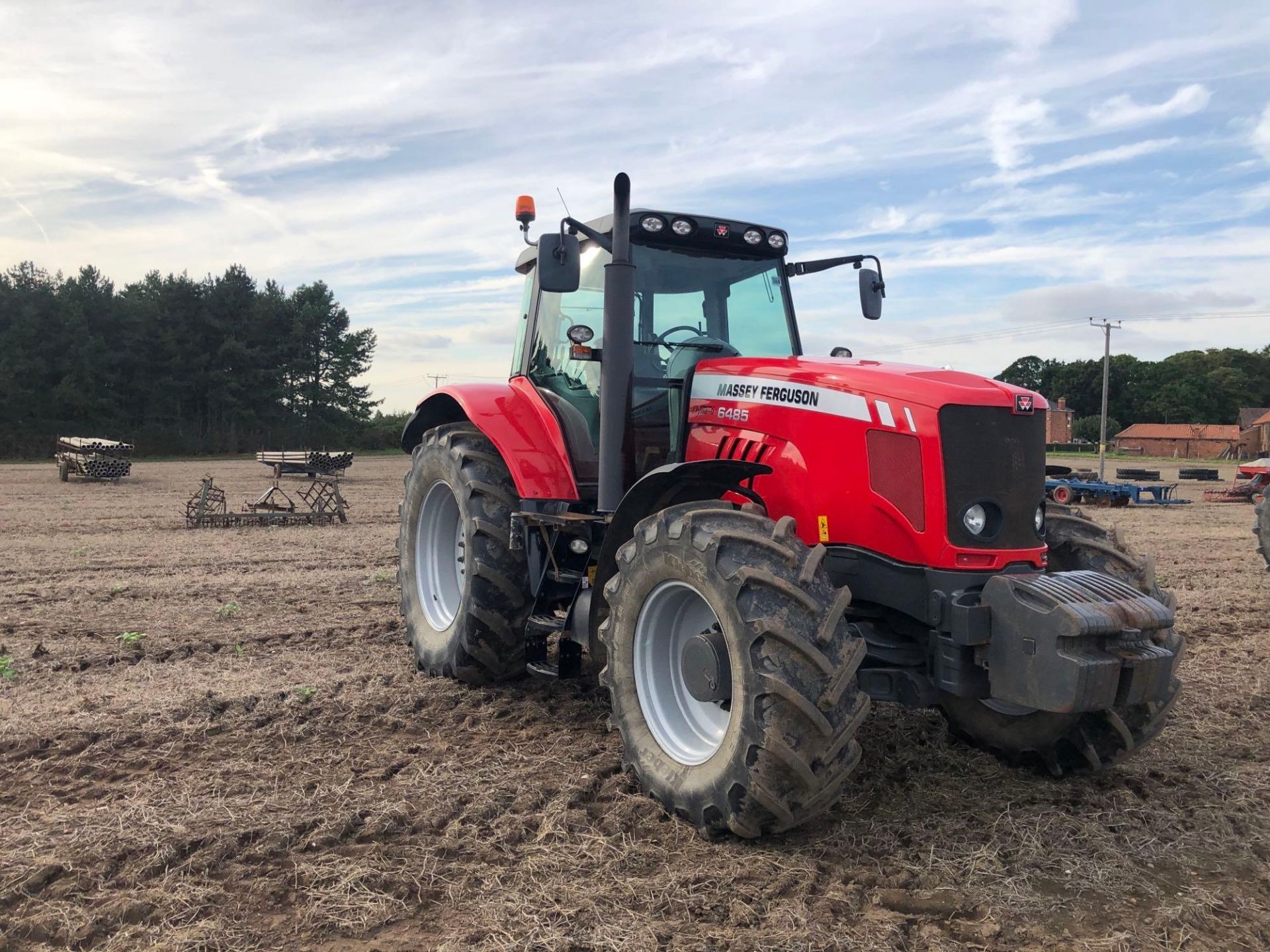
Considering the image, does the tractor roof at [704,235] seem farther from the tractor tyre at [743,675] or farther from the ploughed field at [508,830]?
the ploughed field at [508,830]

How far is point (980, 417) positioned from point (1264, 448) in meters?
90.0

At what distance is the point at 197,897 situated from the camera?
128 inches

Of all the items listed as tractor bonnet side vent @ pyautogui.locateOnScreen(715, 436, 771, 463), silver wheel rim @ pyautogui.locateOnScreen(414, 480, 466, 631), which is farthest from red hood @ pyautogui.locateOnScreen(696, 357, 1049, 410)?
silver wheel rim @ pyautogui.locateOnScreen(414, 480, 466, 631)

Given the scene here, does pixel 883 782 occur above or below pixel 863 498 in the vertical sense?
below

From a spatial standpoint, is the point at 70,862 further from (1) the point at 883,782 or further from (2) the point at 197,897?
(1) the point at 883,782

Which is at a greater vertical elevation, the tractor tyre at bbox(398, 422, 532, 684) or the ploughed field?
the tractor tyre at bbox(398, 422, 532, 684)

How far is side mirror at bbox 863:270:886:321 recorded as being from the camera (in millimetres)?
5699

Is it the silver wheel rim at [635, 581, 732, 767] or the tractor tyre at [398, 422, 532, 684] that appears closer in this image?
the silver wheel rim at [635, 581, 732, 767]

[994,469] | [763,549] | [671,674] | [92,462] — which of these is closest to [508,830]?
[671,674]

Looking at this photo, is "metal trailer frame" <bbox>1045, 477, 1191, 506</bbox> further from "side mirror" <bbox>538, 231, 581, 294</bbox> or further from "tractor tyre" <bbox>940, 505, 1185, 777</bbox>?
"side mirror" <bbox>538, 231, 581, 294</bbox>

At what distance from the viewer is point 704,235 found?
5328 mm

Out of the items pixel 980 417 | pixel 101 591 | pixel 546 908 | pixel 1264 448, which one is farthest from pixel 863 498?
pixel 1264 448

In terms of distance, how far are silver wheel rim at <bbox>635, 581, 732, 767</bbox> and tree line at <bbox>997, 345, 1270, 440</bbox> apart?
93816mm

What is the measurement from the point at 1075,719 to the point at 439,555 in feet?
13.7
